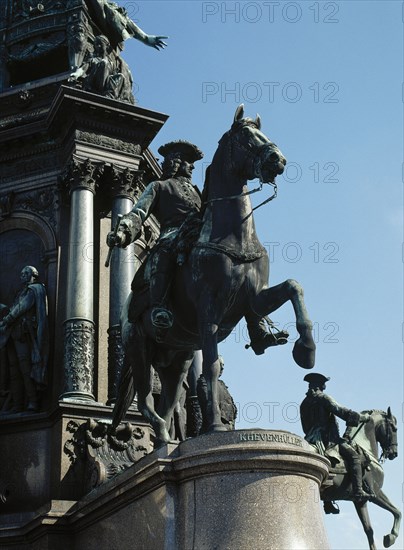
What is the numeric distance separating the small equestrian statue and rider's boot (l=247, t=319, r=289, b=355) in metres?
8.75

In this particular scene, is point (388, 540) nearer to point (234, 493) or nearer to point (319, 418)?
point (319, 418)

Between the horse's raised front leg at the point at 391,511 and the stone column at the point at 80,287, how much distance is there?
963 centimetres

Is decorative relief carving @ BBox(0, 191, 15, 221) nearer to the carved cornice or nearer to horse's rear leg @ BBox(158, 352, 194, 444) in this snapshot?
the carved cornice

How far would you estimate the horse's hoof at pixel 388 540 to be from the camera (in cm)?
2189

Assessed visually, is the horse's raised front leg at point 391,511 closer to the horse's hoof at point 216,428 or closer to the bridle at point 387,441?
the bridle at point 387,441

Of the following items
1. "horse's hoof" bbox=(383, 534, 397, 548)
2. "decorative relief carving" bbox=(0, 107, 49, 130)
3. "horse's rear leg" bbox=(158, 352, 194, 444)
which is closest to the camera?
"horse's rear leg" bbox=(158, 352, 194, 444)

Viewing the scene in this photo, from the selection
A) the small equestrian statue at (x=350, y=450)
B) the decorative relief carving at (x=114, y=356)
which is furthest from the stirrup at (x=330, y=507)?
the decorative relief carving at (x=114, y=356)

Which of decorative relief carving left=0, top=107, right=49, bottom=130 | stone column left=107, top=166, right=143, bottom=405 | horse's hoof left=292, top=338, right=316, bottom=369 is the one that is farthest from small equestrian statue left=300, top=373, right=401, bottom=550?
horse's hoof left=292, top=338, right=316, bottom=369

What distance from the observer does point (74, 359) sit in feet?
48.4

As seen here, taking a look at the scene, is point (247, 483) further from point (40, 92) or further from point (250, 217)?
point (40, 92)

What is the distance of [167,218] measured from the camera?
12305mm

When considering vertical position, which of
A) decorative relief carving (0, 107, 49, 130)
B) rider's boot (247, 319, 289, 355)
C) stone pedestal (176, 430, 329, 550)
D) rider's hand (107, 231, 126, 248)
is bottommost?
stone pedestal (176, 430, 329, 550)

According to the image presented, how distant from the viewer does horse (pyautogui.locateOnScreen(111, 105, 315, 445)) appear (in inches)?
417

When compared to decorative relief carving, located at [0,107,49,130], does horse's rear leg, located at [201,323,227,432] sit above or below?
below
